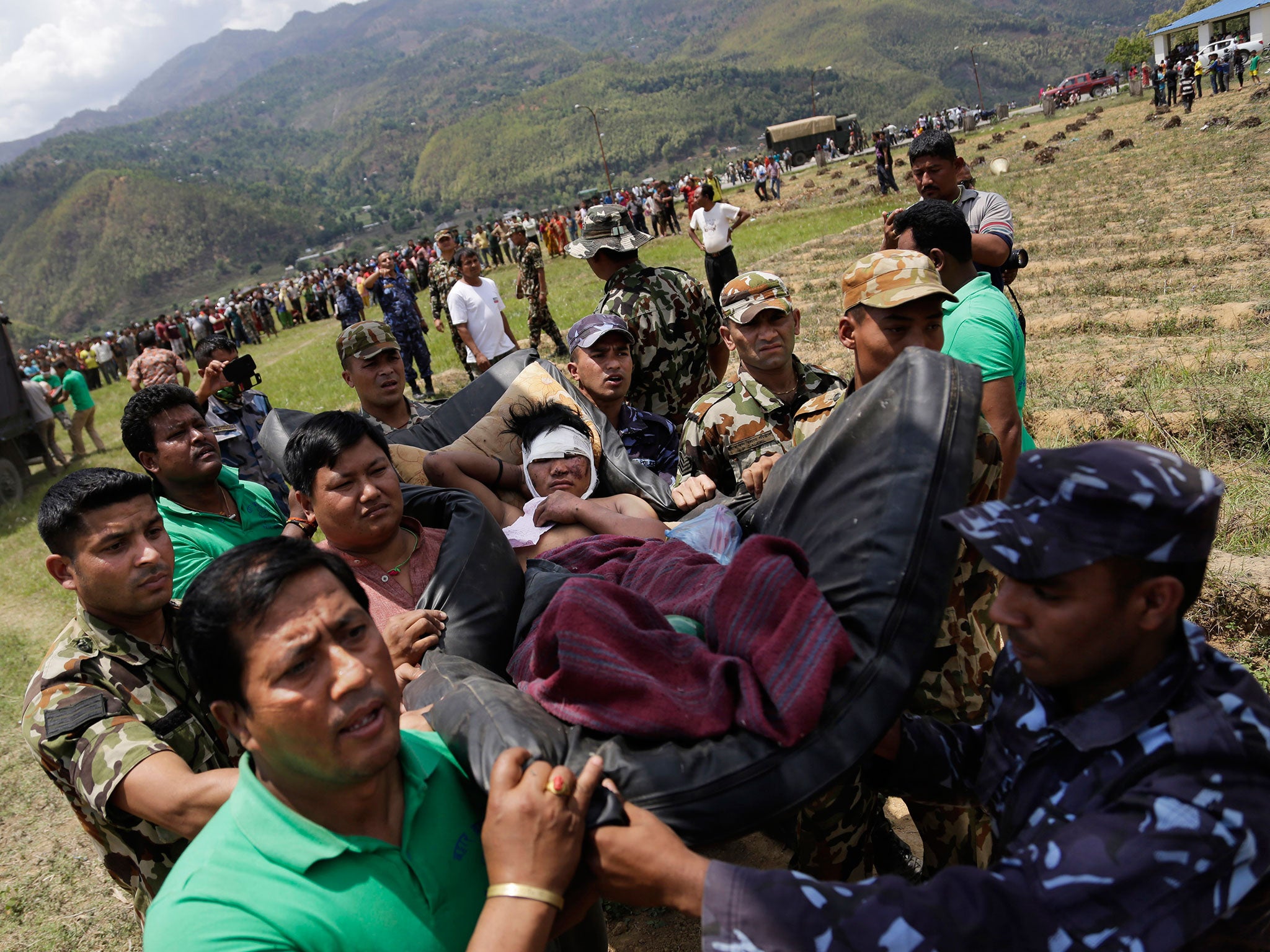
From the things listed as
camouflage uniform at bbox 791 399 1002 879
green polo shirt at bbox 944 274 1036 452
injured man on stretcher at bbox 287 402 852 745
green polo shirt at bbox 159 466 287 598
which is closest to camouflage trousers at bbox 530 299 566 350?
green polo shirt at bbox 159 466 287 598

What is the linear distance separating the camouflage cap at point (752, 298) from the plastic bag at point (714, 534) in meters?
1.17

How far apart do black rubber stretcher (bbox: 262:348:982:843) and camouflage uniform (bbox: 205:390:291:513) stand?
3.50 meters

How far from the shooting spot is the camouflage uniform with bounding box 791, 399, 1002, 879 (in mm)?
2211

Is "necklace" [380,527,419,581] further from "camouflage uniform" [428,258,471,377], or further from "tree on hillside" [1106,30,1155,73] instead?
"tree on hillside" [1106,30,1155,73]

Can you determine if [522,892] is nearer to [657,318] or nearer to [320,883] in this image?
[320,883]

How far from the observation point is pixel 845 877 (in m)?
2.33

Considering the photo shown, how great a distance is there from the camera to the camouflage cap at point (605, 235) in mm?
4887

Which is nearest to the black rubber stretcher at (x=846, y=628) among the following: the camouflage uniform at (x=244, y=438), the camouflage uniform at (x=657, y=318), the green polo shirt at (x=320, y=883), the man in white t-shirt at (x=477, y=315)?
the green polo shirt at (x=320, y=883)

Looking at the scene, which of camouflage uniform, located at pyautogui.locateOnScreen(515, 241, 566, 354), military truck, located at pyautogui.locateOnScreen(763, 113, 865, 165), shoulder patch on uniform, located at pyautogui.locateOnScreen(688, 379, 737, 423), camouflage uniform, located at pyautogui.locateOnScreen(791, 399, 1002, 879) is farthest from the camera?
military truck, located at pyautogui.locateOnScreen(763, 113, 865, 165)

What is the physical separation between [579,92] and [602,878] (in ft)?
610

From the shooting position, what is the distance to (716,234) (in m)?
9.77

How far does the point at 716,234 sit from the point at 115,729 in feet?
28.4

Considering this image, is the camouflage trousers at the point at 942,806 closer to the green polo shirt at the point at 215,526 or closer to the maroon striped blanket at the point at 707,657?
the maroon striped blanket at the point at 707,657

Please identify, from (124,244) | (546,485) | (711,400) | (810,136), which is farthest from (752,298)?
(124,244)
